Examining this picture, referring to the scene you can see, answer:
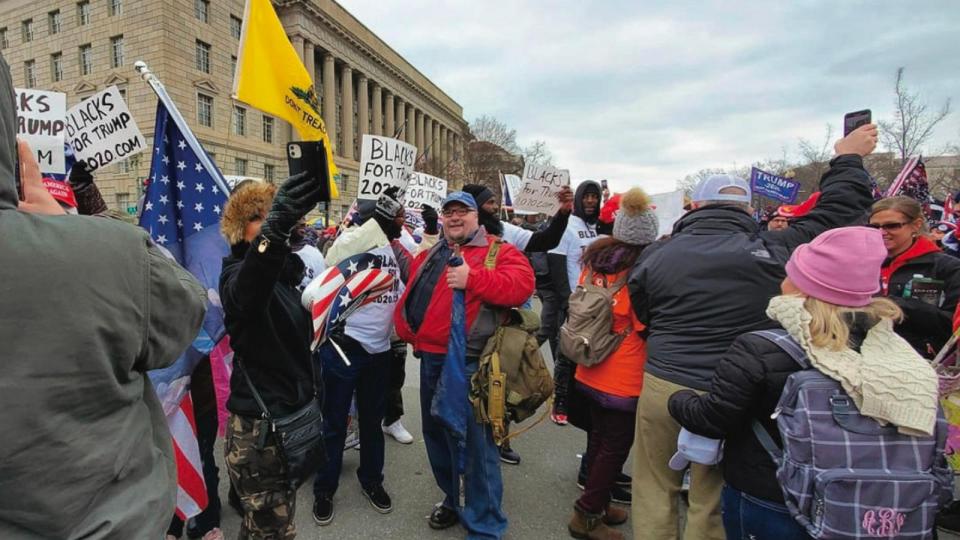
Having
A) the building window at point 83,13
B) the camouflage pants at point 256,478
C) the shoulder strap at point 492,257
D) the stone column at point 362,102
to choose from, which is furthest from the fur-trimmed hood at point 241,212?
the stone column at point 362,102

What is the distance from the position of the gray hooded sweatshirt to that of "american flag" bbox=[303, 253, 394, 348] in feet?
3.87

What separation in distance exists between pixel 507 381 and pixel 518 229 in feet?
4.95

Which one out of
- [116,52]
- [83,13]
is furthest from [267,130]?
[83,13]

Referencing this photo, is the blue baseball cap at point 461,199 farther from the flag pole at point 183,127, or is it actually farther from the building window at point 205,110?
the building window at point 205,110

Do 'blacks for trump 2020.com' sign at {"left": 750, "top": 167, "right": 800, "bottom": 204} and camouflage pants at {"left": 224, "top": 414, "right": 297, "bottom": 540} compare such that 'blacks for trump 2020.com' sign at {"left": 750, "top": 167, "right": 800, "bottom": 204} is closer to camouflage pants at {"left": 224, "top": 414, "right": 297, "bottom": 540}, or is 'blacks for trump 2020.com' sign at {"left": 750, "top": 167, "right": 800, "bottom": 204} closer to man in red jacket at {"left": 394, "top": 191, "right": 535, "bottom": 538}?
man in red jacket at {"left": 394, "top": 191, "right": 535, "bottom": 538}

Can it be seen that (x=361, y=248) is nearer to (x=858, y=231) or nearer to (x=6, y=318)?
(x=6, y=318)

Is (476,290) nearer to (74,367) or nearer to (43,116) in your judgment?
(74,367)

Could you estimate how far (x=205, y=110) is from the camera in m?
33.4

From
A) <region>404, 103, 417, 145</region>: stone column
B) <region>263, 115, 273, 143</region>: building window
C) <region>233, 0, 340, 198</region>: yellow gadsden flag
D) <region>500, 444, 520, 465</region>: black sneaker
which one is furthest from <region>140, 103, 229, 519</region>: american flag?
<region>404, 103, 417, 145</region>: stone column

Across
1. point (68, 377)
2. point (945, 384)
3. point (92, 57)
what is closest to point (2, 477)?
point (68, 377)

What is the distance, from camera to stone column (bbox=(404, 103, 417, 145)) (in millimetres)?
59469

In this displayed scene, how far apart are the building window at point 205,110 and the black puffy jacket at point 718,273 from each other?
122 ft

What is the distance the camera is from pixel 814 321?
1.63 m

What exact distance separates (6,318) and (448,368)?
6.72 feet
